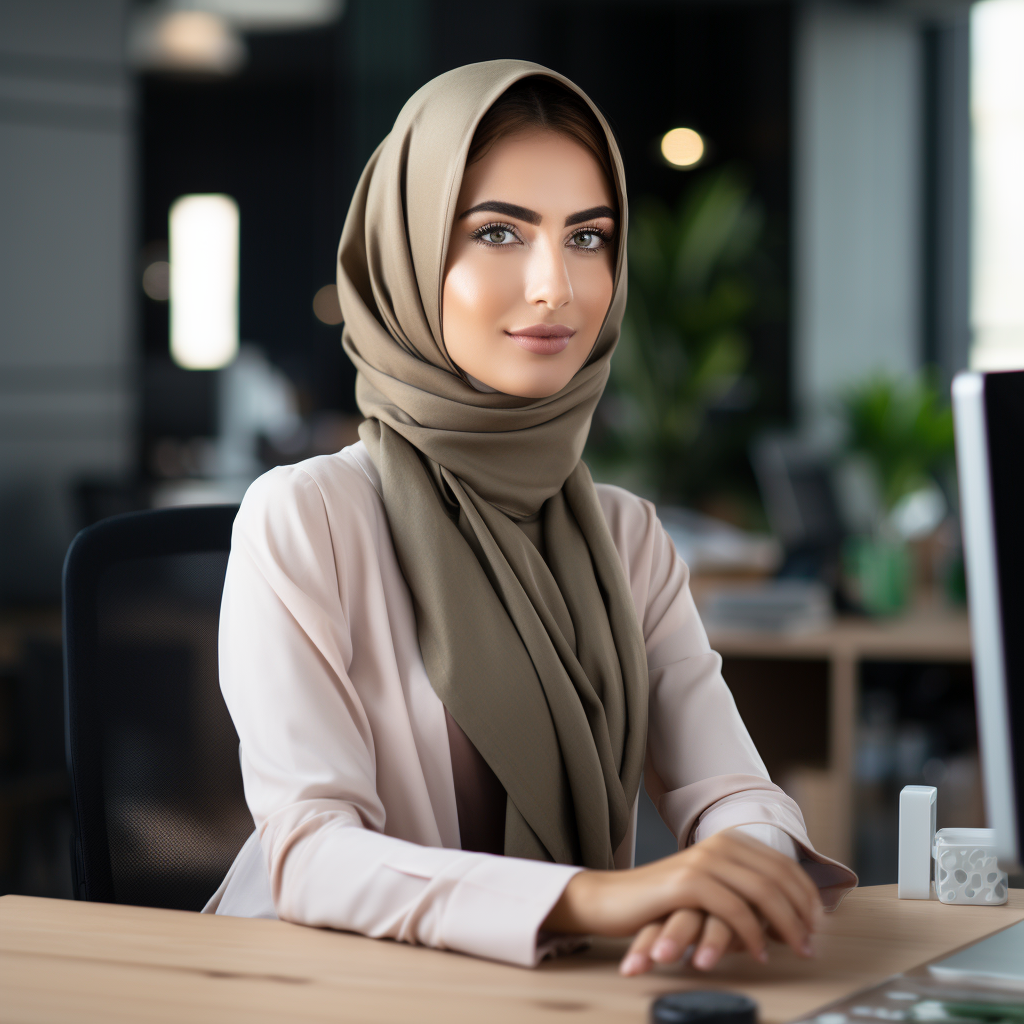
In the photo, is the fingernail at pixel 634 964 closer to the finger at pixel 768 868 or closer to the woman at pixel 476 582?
the finger at pixel 768 868

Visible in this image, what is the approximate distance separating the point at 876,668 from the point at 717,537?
0.68 m

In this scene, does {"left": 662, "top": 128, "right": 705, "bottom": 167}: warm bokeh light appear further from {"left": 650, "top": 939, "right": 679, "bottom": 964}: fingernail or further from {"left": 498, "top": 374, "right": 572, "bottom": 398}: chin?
{"left": 650, "top": 939, "right": 679, "bottom": 964}: fingernail

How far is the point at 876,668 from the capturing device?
427 centimetres

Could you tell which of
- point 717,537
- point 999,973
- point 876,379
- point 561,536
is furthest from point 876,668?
point 999,973

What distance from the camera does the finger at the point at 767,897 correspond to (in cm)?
91

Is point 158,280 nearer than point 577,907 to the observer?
No

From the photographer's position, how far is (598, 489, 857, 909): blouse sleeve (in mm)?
1193

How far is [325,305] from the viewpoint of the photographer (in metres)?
5.57

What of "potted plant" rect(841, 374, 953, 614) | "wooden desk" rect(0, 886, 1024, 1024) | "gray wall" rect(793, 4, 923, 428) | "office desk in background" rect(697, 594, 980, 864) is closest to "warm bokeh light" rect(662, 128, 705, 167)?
"gray wall" rect(793, 4, 923, 428)

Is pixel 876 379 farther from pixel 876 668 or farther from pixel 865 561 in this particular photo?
pixel 865 561

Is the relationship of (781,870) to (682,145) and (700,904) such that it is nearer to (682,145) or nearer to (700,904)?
(700,904)

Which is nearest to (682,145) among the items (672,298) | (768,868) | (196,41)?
(672,298)

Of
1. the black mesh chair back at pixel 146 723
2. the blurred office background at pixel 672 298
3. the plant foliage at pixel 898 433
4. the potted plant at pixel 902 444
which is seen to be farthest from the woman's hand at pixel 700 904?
the plant foliage at pixel 898 433

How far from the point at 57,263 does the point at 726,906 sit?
10.1ft
